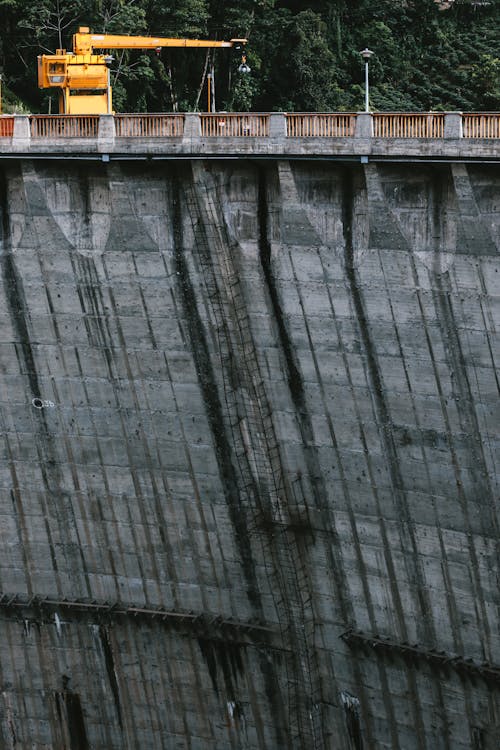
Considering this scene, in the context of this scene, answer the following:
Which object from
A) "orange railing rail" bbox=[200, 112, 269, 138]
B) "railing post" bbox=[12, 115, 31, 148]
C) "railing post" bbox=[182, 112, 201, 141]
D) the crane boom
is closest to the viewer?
"orange railing rail" bbox=[200, 112, 269, 138]

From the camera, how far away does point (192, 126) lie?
50750 millimetres

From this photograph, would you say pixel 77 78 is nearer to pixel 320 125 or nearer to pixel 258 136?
pixel 258 136

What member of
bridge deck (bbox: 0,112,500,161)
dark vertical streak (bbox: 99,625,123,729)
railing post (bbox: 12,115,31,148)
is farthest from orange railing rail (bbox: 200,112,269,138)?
dark vertical streak (bbox: 99,625,123,729)

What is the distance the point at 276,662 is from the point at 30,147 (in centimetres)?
1996

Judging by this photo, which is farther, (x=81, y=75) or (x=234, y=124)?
(x=81, y=75)

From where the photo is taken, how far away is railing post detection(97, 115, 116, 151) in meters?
51.4

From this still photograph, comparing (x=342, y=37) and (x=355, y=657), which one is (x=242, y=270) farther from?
(x=342, y=37)

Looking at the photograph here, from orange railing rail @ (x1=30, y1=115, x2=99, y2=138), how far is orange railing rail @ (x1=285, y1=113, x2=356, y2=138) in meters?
6.88

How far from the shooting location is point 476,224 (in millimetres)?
47562

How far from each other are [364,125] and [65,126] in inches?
418

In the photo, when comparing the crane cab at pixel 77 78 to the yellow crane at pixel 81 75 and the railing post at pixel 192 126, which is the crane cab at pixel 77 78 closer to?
the yellow crane at pixel 81 75

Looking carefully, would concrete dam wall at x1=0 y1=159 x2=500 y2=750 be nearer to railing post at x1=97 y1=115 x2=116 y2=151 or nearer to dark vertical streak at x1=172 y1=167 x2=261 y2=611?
dark vertical streak at x1=172 y1=167 x2=261 y2=611

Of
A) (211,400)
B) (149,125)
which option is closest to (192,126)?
(149,125)

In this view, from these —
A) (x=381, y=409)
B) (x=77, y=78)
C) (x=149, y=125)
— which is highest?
(x=77, y=78)
